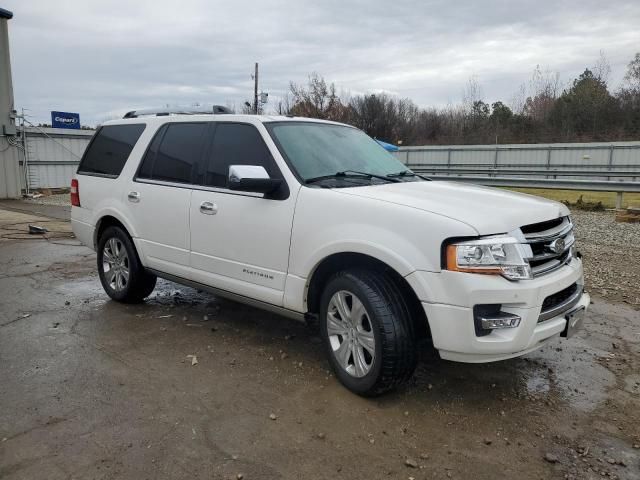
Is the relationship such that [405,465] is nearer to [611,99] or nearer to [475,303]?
[475,303]

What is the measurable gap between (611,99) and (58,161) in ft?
133

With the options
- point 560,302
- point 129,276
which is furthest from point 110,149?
point 560,302

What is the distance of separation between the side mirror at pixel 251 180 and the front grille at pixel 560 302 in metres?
1.94

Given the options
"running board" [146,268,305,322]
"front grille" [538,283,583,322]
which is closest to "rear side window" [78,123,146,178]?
"running board" [146,268,305,322]

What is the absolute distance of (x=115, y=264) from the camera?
5445mm

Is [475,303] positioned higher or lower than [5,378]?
higher

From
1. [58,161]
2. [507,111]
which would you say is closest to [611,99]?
[507,111]

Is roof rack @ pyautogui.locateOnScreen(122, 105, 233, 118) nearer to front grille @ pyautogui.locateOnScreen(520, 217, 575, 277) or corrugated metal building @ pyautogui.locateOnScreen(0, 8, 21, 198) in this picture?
front grille @ pyautogui.locateOnScreen(520, 217, 575, 277)

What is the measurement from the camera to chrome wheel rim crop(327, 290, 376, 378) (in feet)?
11.1

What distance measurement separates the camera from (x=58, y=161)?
755 inches

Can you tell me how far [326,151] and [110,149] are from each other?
2.58m

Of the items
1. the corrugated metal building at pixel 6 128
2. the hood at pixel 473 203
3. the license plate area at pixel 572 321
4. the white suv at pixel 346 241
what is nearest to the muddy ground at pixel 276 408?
the white suv at pixel 346 241

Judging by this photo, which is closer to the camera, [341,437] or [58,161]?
[341,437]

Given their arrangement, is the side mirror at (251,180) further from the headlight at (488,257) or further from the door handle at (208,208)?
the headlight at (488,257)
